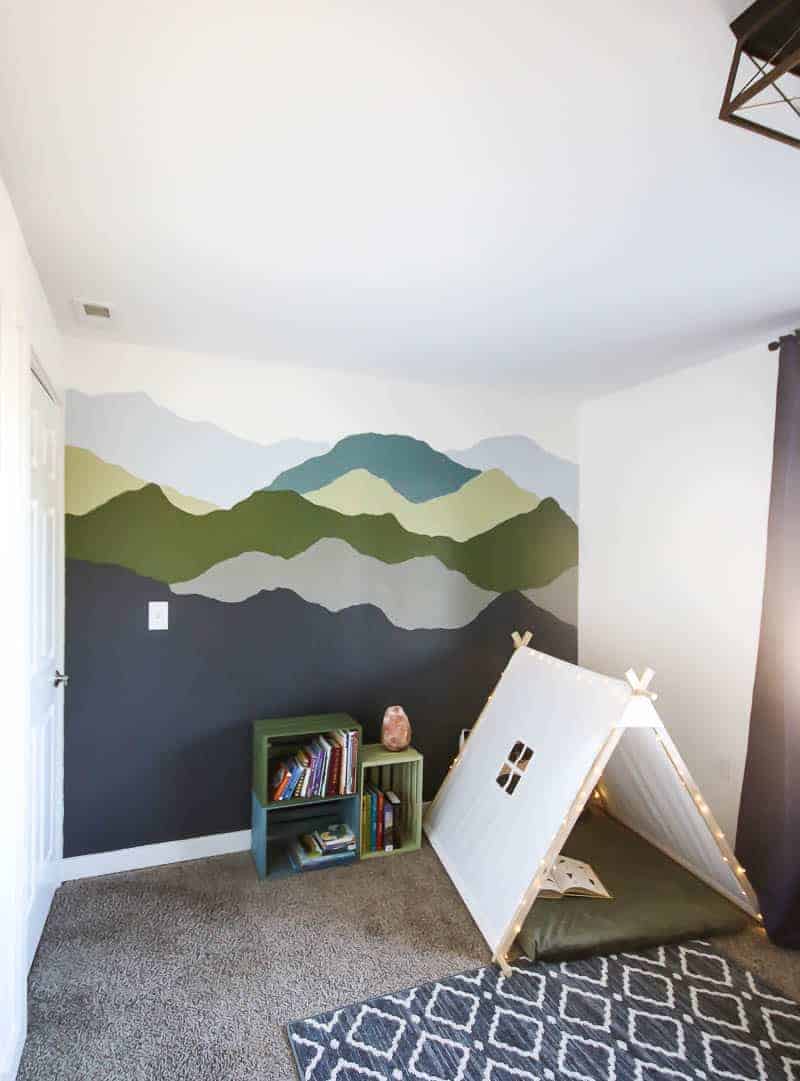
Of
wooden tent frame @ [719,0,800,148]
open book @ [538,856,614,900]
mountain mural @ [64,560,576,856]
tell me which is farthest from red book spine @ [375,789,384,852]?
wooden tent frame @ [719,0,800,148]

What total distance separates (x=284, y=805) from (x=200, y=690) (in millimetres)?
676

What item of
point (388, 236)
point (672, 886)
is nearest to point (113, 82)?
point (388, 236)

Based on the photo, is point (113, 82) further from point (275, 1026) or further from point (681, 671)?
point (681, 671)

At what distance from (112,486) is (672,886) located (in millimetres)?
3078

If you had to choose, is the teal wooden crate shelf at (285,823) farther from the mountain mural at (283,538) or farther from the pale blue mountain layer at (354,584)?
the mountain mural at (283,538)

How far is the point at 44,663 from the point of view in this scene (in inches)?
92.0

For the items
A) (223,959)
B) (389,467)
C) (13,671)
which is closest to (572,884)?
(223,959)

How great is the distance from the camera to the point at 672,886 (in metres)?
2.71

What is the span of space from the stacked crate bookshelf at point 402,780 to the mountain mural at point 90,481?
170 cm

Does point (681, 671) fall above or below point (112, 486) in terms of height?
below

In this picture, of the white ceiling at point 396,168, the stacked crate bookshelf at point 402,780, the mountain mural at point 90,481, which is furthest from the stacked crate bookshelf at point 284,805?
the white ceiling at point 396,168

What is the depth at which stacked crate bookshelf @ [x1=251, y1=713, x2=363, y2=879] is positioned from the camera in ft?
9.18

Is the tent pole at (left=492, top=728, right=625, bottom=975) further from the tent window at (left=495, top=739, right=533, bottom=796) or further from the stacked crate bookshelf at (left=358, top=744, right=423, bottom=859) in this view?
the stacked crate bookshelf at (left=358, top=744, right=423, bottom=859)

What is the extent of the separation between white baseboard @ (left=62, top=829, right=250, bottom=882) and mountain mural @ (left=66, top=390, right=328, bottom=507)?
1628 millimetres
